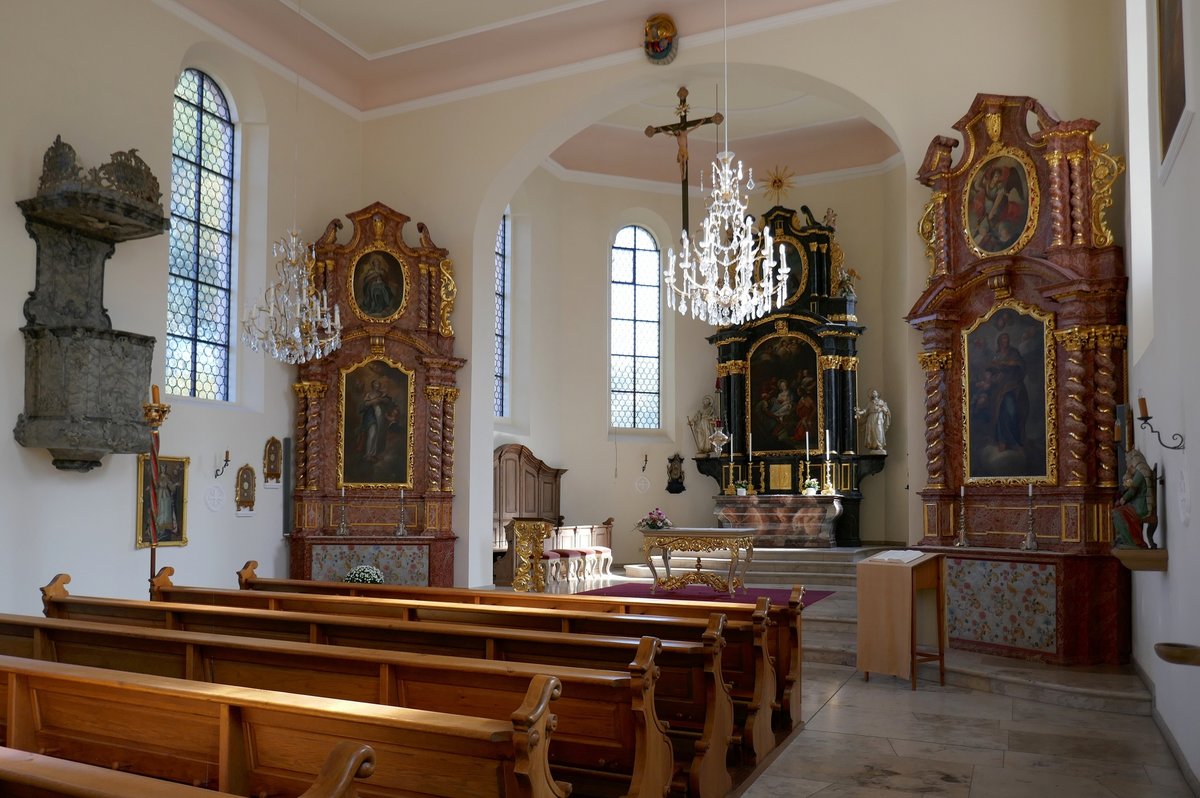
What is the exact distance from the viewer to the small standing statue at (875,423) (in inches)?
607

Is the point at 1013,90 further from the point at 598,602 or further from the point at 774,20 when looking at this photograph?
the point at 598,602

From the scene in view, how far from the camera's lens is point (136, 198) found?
834 centimetres

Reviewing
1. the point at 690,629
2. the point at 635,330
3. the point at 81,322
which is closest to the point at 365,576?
the point at 81,322

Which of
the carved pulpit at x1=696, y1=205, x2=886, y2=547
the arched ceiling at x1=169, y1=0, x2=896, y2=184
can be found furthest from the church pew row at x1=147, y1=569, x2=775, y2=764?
the carved pulpit at x1=696, y1=205, x2=886, y2=547

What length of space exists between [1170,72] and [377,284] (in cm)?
844

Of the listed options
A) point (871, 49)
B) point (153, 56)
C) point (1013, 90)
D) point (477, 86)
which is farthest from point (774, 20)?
point (153, 56)

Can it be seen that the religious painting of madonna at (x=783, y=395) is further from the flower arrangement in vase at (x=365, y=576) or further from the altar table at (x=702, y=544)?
the flower arrangement in vase at (x=365, y=576)

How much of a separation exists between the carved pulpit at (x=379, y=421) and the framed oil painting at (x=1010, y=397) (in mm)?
5795

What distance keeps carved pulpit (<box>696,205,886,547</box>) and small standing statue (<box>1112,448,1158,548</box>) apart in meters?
8.72

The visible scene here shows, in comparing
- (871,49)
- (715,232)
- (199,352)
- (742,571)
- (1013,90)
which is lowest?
(742,571)

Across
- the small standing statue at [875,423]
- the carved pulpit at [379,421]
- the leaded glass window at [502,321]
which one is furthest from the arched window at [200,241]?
the small standing statue at [875,423]

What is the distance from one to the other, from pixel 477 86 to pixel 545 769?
10.4 meters

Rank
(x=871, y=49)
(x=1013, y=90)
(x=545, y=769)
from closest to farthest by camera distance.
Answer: (x=545, y=769), (x=1013, y=90), (x=871, y=49)

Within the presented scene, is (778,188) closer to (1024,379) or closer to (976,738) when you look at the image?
(1024,379)
